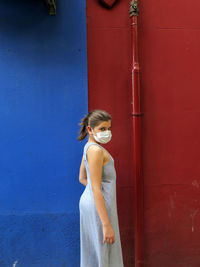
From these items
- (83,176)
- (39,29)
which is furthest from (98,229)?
(39,29)

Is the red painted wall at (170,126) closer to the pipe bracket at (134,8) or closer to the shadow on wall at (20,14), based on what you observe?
the pipe bracket at (134,8)

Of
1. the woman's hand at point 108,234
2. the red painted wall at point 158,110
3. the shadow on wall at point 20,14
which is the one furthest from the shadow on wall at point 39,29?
the woman's hand at point 108,234

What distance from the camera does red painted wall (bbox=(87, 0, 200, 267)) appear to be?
2.88 meters

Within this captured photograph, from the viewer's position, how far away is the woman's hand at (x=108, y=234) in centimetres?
197

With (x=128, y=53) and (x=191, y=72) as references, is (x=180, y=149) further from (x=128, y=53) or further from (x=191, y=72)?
(x=128, y=53)

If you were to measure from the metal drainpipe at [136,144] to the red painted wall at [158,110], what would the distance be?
10 cm

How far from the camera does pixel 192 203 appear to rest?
2.96 meters

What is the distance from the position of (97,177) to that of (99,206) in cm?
22

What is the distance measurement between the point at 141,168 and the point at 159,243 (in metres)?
0.93

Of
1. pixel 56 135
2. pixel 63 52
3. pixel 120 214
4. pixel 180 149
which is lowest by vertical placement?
pixel 120 214

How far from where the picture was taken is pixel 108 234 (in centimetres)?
198

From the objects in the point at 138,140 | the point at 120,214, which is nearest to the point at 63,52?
the point at 138,140

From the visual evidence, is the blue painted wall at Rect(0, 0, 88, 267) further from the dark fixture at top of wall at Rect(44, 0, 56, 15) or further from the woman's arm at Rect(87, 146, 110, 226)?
the woman's arm at Rect(87, 146, 110, 226)

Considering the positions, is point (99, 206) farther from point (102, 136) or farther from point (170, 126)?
point (170, 126)
